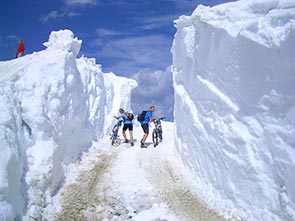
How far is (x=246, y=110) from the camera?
430 inches

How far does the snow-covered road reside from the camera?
10.7 metres

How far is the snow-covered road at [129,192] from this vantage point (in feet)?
35.2

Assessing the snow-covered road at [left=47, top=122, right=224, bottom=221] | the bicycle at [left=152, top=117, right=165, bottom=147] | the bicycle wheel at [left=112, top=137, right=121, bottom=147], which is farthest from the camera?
the bicycle wheel at [left=112, top=137, right=121, bottom=147]

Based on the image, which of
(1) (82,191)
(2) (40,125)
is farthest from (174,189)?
(2) (40,125)

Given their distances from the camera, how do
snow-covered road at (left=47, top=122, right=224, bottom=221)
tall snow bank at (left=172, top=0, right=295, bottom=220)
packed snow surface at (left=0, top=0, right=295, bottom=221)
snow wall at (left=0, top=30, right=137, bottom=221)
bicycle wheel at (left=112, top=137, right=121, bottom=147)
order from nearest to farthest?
tall snow bank at (left=172, top=0, right=295, bottom=220) < packed snow surface at (left=0, top=0, right=295, bottom=221) < snow wall at (left=0, top=30, right=137, bottom=221) < snow-covered road at (left=47, top=122, right=224, bottom=221) < bicycle wheel at (left=112, top=137, right=121, bottom=147)

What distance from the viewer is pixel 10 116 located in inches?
442

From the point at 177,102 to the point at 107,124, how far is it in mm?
9573

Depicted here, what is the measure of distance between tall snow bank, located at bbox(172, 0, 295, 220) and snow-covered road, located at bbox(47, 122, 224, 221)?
0.85m

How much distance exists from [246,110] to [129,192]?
15.5ft

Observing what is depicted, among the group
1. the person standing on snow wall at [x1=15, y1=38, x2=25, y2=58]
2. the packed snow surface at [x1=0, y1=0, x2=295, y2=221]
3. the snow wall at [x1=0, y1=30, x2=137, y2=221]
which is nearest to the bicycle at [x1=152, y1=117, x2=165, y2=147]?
the packed snow surface at [x1=0, y1=0, x2=295, y2=221]

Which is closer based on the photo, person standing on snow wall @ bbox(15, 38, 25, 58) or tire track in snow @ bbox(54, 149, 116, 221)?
tire track in snow @ bbox(54, 149, 116, 221)

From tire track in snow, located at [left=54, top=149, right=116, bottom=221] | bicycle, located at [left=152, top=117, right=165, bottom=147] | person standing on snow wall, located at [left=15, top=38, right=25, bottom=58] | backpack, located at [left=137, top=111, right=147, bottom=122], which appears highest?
person standing on snow wall, located at [left=15, top=38, right=25, bottom=58]

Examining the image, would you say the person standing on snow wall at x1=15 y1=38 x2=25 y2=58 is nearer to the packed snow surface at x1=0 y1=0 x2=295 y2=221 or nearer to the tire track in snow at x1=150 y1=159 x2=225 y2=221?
the packed snow surface at x1=0 y1=0 x2=295 y2=221

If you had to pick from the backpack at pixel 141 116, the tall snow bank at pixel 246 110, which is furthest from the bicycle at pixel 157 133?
the tall snow bank at pixel 246 110
